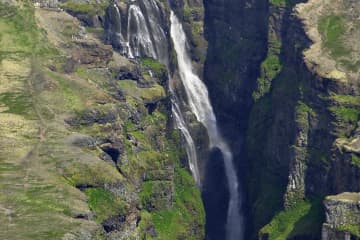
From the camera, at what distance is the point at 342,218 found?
536 feet

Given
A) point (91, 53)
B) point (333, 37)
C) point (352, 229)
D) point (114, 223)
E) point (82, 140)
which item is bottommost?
point (114, 223)

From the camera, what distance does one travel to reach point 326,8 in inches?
7411

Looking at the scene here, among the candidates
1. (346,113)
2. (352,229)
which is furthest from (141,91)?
(352,229)

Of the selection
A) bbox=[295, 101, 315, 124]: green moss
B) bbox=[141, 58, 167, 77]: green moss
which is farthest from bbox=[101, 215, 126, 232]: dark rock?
bbox=[141, 58, 167, 77]: green moss

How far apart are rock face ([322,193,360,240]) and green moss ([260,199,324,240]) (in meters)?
4.90

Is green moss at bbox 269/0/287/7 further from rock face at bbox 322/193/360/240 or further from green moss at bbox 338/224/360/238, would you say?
green moss at bbox 338/224/360/238

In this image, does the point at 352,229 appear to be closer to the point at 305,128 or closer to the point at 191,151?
the point at 305,128

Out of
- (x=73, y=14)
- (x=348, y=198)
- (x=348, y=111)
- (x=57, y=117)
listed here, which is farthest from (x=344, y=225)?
(x=73, y=14)

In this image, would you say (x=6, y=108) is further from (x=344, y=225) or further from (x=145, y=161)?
(x=344, y=225)

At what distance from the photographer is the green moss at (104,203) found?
161000mm

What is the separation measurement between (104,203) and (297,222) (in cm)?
2346

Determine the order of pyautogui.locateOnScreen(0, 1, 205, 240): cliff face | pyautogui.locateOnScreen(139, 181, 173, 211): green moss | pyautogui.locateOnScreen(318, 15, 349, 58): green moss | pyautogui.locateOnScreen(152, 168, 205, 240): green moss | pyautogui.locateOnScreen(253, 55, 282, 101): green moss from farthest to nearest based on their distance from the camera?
pyautogui.locateOnScreen(253, 55, 282, 101): green moss, pyautogui.locateOnScreen(318, 15, 349, 58): green moss, pyautogui.locateOnScreen(152, 168, 205, 240): green moss, pyautogui.locateOnScreen(139, 181, 173, 211): green moss, pyautogui.locateOnScreen(0, 1, 205, 240): cliff face

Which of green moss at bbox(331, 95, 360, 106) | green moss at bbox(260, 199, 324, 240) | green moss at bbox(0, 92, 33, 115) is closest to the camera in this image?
green moss at bbox(260, 199, 324, 240)

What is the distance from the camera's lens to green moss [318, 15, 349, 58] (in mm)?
181125
